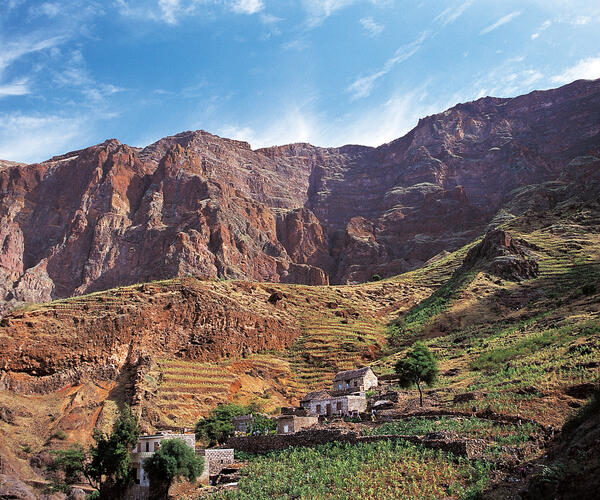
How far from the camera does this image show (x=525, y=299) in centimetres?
7869

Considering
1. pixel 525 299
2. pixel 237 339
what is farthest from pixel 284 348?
pixel 525 299

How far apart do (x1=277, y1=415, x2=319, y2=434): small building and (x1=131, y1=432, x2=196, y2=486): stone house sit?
7.34 meters

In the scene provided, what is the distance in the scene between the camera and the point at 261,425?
4816 cm

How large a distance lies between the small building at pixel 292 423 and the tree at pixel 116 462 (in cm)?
1158

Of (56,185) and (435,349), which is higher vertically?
(56,185)

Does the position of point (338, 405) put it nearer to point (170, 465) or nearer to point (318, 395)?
point (318, 395)

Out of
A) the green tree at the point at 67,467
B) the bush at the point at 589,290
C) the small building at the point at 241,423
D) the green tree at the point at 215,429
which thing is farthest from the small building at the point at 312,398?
the bush at the point at 589,290

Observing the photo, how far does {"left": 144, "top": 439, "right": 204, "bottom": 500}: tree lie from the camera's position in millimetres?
35531

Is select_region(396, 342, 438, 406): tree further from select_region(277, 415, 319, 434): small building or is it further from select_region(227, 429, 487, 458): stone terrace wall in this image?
select_region(227, 429, 487, 458): stone terrace wall

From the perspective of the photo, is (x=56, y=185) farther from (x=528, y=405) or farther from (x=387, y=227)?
(x=528, y=405)

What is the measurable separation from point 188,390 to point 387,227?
14408 cm

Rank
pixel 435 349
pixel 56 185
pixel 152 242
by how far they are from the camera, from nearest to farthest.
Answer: pixel 435 349, pixel 152 242, pixel 56 185

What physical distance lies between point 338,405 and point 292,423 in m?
6.47

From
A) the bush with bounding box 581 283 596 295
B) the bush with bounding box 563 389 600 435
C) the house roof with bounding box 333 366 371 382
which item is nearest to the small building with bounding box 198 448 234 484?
the house roof with bounding box 333 366 371 382
